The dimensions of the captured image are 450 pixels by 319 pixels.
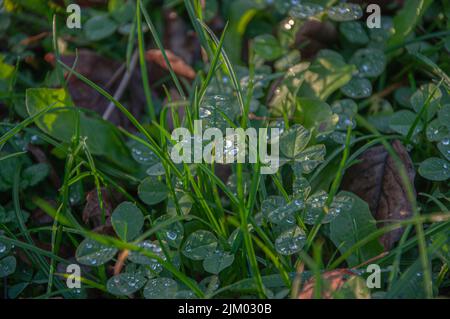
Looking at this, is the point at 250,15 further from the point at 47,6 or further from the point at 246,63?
the point at 47,6

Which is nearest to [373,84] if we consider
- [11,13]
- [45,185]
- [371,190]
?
[371,190]

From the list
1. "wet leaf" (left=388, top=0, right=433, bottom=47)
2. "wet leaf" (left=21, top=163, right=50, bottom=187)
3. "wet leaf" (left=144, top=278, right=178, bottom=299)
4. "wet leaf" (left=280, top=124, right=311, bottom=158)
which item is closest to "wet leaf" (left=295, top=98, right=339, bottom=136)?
"wet leaf" (left=280, top=124, right=311, bottom=158)

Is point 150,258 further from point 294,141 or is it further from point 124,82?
point 124,82

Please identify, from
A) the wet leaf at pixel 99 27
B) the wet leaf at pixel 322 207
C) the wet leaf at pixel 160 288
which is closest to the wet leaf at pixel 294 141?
the wet leaf at pixel 322 207

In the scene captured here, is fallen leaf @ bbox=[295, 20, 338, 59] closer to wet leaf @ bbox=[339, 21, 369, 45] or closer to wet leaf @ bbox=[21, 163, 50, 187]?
wet leaf @ bbox=[339, 21, 369, 45]

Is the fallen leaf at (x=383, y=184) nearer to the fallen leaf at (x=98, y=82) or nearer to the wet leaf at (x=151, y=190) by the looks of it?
the wet leaf at (x=151, y=190)

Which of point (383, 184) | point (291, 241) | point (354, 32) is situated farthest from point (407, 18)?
point (291, 241)
